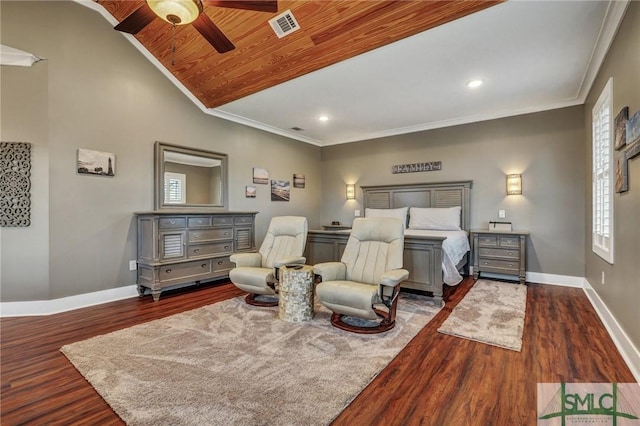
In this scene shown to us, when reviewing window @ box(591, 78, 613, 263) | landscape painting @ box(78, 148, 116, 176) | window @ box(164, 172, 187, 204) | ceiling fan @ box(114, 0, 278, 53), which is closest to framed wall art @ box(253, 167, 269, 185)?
window @ box(164, 172, 187, 204)

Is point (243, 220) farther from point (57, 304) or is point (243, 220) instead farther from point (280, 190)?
point (57, 304)

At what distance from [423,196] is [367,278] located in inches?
123

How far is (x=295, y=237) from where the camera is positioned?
3.83m

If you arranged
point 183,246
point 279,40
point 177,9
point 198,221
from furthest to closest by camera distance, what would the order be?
point 198,221 → point 183,246 → point 279,40 → point 177,9

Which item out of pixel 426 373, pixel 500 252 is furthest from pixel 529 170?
pixel 426 373

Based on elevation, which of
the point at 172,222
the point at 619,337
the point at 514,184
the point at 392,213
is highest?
the point at 514,184

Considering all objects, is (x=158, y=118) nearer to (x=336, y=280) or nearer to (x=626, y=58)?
(x=336, y=280)

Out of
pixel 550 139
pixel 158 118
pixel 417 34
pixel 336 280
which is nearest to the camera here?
pixel 417 34

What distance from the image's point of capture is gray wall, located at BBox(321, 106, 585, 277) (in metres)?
4.38

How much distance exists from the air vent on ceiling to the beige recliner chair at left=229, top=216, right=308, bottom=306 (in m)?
2.15

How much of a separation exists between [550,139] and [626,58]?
2.50m

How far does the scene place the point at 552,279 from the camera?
4.50 m

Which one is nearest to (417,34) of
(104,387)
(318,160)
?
(104,387)

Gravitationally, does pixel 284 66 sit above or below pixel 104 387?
above
